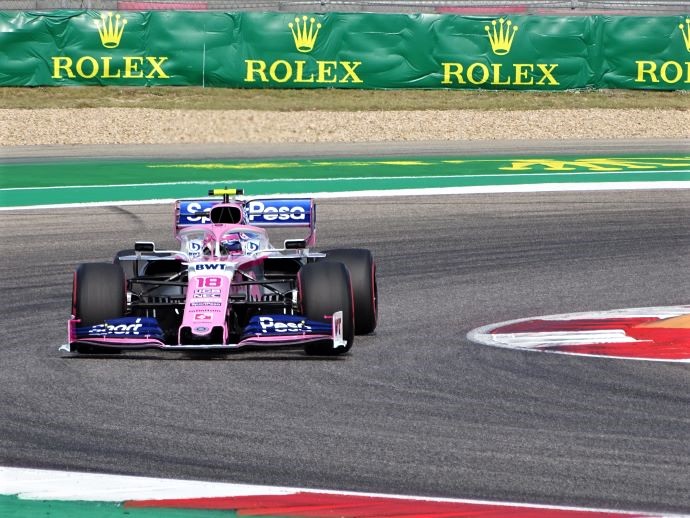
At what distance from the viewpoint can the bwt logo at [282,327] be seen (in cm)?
953

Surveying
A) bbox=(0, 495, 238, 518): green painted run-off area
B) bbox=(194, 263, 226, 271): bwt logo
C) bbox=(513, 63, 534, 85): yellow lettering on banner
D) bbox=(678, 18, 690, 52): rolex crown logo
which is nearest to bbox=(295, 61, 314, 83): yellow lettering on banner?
bbox=(513, 63, 534, 85): yellow lettering on banner

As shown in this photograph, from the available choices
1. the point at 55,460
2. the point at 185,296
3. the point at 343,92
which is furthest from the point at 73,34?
the point at 55,460

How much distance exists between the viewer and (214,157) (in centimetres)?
2247

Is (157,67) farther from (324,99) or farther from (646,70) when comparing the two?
(646,70)

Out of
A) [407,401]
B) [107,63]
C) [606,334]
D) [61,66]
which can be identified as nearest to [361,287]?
[606,334]

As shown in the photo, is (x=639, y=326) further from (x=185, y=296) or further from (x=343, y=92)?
(x=343, y=92)

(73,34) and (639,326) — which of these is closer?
(639,326)

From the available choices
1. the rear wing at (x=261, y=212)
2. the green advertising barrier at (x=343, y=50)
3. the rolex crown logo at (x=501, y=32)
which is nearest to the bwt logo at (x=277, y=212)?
the rear wing at (x=261, y=212)

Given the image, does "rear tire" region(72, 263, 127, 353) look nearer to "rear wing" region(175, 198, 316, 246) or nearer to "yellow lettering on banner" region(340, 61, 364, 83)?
"rear wing" region(175, 198, 316, 246)

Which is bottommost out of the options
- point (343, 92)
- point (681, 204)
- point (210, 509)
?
point (210, 509)

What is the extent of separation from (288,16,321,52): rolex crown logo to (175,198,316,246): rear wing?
636 inches

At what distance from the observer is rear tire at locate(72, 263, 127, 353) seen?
9789 millimetres

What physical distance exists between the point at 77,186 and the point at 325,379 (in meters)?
10.8

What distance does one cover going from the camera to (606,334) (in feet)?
34.7
